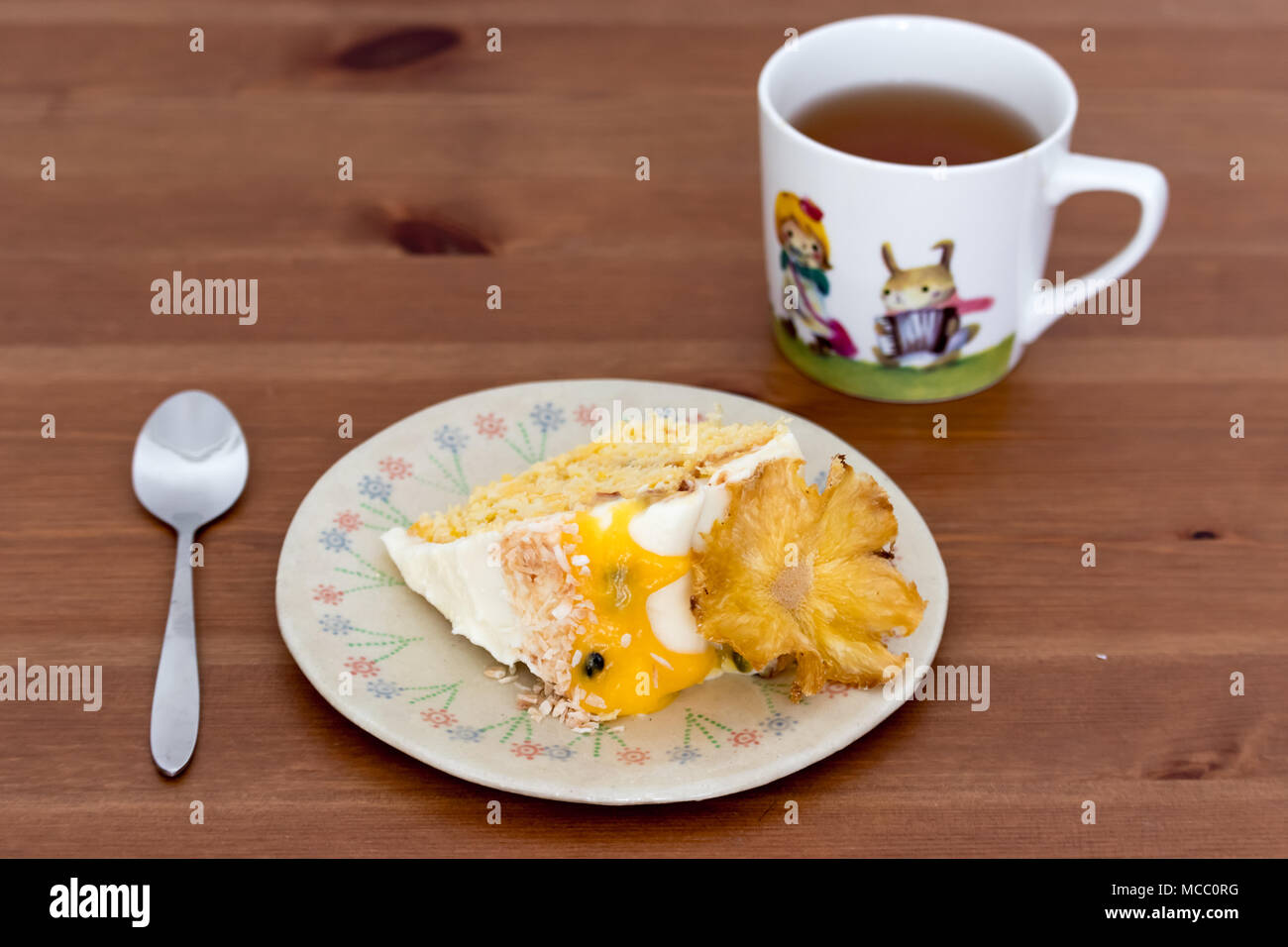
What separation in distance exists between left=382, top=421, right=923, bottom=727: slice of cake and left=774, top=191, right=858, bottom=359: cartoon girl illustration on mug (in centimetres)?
29

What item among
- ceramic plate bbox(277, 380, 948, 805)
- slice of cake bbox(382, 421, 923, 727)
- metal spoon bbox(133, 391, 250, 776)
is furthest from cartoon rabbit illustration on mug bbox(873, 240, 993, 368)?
metal spoon bbox(133, 391, 250, 776)

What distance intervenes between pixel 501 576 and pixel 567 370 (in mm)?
387

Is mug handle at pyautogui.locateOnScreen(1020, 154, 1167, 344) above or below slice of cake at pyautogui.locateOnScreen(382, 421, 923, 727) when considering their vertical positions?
above

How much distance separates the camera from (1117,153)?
159 centimetres

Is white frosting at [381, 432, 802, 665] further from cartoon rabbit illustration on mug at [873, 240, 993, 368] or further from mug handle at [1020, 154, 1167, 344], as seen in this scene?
mug handle at [1020, 154, 1167, 344]

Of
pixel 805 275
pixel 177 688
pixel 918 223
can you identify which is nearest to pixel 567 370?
pixel 805 275

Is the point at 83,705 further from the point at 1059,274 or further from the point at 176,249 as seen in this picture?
the point at 1059,274

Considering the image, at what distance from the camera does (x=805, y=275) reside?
120 cm

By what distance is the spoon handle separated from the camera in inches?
35.9

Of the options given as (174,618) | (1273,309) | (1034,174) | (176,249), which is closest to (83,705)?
(174,618)

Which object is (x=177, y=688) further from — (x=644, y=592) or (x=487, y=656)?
(x=644, y=592)

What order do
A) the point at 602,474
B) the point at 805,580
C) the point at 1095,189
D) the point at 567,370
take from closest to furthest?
the point at 805,580 → the point at 602,474 → the point at 1095,189 → the point at 567,370

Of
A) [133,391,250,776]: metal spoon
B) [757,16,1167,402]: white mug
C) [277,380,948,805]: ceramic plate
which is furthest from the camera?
[757,16,1167,402]: white mug

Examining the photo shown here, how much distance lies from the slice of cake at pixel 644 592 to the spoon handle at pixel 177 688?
192 mm
